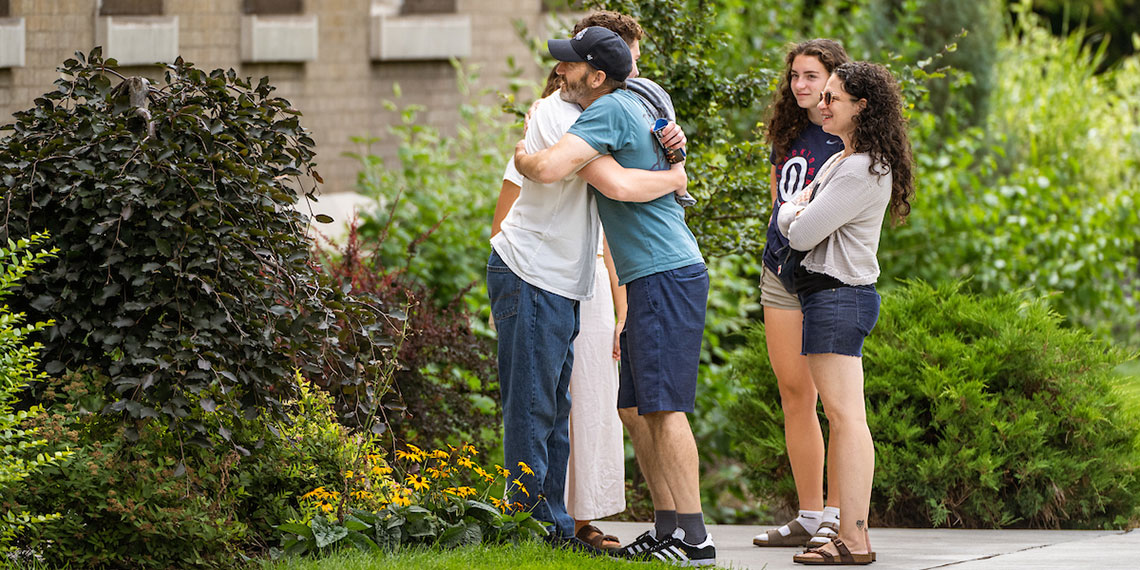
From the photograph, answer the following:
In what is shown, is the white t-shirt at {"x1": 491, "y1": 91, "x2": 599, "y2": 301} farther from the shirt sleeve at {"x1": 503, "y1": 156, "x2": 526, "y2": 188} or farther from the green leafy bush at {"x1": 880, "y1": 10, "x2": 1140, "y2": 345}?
the green leafy bush at {"x1": 880, "y1": 10, "x2": 1140, "y2": 345}

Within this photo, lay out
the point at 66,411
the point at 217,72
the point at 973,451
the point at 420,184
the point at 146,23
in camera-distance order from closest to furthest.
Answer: the point at 66,411 < the point at 217,72 < the point at 973,451 < the point at 146,23 < the point at 420,184

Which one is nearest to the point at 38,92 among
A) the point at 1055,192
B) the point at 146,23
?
the point at 146,23

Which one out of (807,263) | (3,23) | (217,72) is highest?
(3,23)

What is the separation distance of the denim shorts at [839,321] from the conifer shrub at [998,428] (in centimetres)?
121

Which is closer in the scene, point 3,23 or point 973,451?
point 973,451

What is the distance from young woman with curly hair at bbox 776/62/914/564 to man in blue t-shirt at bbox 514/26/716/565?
0.43 m

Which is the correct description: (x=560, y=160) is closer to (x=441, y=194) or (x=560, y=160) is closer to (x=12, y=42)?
(x=12, y=42)

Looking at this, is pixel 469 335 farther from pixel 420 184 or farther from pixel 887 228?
pixel 887 228

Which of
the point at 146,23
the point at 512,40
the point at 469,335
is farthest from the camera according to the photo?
the point at 512,40

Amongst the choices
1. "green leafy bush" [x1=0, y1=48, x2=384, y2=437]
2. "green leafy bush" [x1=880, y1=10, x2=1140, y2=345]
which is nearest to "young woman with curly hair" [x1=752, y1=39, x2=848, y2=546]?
"green leafy bush" [x1=0, y1=48, x2=384, y2=437]

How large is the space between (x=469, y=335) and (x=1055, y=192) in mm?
5588

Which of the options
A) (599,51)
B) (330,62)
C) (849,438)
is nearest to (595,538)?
(849,438)

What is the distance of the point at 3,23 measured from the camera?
668cm

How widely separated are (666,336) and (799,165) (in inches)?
39.9
